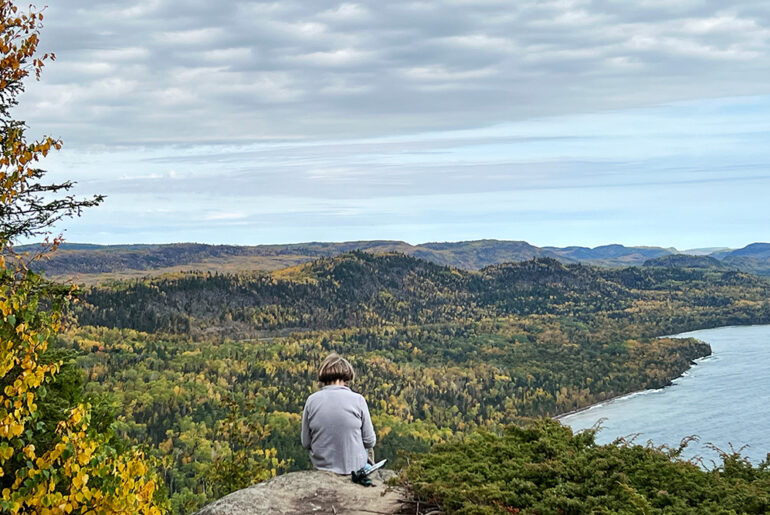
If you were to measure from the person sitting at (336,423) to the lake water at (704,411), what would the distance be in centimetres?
7563

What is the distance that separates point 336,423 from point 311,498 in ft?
5.55

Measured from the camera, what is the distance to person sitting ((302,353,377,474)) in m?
14.3

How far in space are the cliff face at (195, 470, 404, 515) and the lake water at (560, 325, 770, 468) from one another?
7601cm

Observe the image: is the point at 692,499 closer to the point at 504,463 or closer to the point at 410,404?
the point at 504,463

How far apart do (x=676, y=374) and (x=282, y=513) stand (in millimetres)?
194568

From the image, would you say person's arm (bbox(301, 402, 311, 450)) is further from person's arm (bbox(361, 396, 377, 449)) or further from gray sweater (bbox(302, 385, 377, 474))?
person's arm (bbox(361, 396, 377, 449))

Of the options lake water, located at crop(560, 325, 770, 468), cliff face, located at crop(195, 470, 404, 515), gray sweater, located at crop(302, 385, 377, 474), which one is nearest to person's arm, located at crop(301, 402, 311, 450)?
gray sweater, located at crop(302, 385, 377, 474)

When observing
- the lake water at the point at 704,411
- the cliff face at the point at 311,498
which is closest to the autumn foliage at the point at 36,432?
the cliff face at the point at 311,498

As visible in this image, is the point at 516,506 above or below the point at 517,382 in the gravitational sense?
above

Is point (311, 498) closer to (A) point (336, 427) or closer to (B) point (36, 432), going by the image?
(A) point (336, 427)

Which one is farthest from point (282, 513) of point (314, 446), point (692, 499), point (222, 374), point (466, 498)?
point (222, 374)

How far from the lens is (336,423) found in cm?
1426

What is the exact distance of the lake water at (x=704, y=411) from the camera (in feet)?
331

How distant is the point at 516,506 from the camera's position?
484 inches
